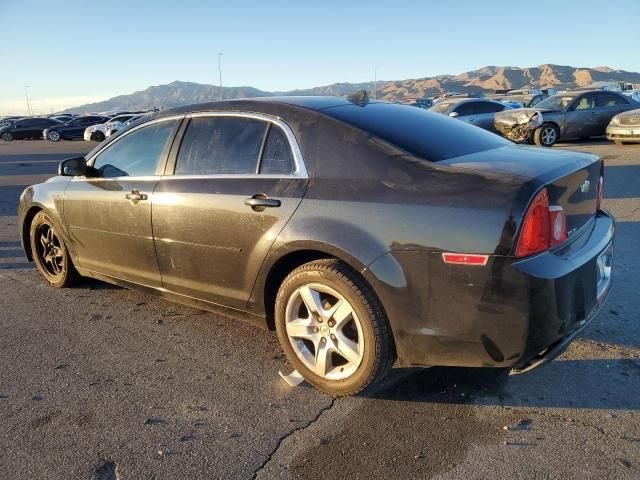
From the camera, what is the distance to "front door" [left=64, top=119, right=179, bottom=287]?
3.88 meters

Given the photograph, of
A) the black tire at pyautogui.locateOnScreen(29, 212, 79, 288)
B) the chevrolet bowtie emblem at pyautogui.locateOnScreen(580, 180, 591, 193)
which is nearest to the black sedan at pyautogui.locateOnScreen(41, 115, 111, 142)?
the black tire at pyautogui.locateOnScreen(29, 212, 79, 288)

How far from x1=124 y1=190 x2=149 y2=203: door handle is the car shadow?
213cm

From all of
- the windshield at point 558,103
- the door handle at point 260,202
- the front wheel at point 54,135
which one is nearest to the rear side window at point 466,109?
the windshield at point 558,103

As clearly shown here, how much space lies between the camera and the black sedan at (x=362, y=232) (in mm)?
2461

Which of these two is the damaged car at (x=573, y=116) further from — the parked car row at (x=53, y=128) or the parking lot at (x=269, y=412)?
the parked car row at (x=53, y=128)

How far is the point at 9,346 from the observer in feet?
12.5

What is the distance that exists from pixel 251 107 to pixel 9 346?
2.43 m

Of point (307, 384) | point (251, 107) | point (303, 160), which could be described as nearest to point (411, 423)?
point (307, 384)

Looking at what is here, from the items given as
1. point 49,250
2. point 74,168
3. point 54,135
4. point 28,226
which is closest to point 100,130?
point 54,135

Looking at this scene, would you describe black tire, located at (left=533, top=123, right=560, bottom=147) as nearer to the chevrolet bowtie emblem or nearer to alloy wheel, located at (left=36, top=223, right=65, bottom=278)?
the chevrolet bowtie emblem

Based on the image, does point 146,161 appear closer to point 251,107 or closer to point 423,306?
point 251,107

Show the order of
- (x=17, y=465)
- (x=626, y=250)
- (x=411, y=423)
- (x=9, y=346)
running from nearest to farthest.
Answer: (x=17, y=465) < (x=411, y=423) < (x=9, y=346) < (x=626, y=250)

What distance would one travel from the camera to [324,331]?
2.98 meters

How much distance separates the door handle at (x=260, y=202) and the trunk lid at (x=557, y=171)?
0.97 meters
